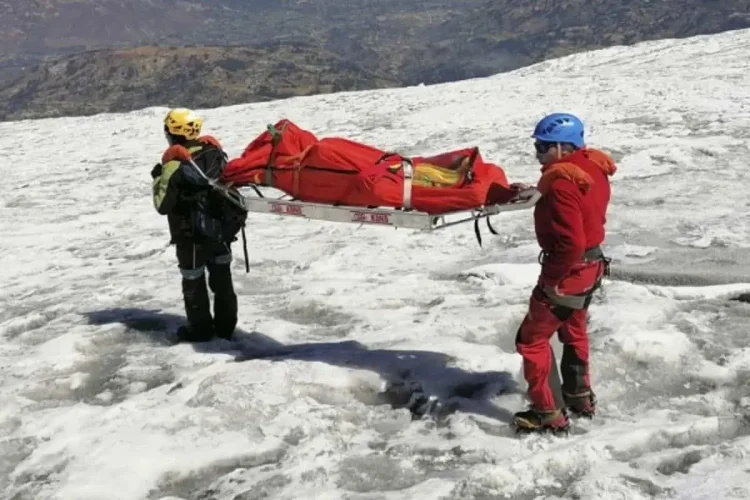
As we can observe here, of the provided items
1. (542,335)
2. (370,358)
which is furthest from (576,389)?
(370,358)

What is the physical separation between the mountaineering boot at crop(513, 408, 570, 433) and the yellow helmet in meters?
3.72

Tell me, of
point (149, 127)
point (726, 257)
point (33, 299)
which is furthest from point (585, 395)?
point (149, 127)

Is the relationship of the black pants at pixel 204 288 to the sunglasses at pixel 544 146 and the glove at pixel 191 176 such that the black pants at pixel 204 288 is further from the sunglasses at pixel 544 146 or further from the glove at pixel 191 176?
the sunglasses at pixel 544 146

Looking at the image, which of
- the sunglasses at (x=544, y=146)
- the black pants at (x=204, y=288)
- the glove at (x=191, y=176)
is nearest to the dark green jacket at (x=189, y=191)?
the glove at (x=191, y=176)

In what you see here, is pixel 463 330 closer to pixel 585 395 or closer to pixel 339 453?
pixel 585 395

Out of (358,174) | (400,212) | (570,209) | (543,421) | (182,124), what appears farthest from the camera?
(182,124)

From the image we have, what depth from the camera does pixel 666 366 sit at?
18.8 feet

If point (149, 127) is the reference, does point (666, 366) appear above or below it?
below

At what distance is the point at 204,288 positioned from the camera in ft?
23.2

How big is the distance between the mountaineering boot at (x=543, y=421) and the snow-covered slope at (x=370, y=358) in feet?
0.40

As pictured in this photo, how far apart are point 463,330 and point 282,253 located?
4.11 m

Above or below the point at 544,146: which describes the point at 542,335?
below

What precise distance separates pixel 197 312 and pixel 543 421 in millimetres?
3504

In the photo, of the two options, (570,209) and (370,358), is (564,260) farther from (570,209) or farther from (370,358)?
(370,358)
